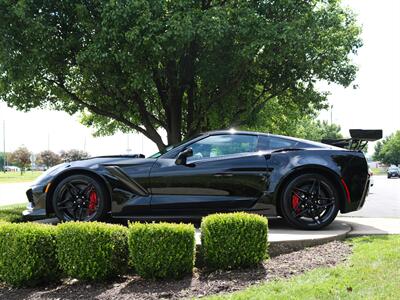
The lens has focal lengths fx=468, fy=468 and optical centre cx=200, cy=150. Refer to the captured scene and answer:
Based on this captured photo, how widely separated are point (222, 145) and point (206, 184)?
656mm

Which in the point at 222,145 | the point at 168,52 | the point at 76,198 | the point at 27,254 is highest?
the point at 168,52

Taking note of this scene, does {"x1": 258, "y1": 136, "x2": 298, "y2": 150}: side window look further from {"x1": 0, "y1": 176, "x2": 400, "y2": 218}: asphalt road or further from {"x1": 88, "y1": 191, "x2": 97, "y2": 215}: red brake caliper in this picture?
{"x1": 0, "y1": 176, "x2": 400, "y2": 218}: asphalt road

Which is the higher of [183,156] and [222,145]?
[222,145]

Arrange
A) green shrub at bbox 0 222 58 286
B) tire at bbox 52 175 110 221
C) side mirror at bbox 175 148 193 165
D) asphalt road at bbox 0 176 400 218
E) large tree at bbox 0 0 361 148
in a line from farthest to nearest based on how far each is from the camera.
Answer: asphalt road at bbox 0 176 400 218, large tree at bbox 0 0 361 148, tire at bbox 52 175 110 221, side mirror at bbox 175 148 193 165, green shrub at bbox 0 222 58 286

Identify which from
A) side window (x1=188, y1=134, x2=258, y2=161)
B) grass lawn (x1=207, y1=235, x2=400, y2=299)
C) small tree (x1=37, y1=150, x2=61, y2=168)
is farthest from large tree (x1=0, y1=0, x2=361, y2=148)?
small tree (x1=37, y1=150, x2=61, y2=168)

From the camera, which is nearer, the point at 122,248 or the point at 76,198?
the point at 122,248

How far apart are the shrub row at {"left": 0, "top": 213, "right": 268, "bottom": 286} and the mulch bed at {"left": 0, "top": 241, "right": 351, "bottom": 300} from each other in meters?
0.09

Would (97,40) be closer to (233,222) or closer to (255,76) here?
(255,76)

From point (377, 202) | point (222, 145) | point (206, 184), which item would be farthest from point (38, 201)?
point (377, 202)

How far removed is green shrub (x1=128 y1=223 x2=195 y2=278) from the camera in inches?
172

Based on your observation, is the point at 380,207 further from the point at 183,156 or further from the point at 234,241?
the point at 234,241

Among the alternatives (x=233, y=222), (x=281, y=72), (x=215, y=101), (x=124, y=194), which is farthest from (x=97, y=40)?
(x=233, y=222)

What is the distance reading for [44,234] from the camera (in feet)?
15.2

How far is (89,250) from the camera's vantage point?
445 cm
